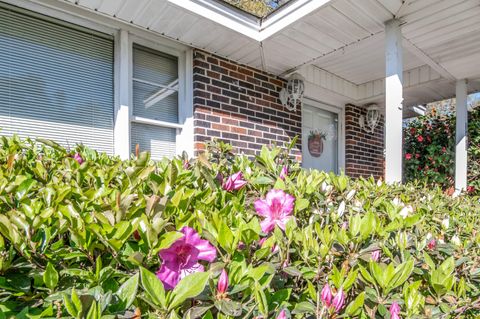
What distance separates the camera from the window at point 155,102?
3.67 metres

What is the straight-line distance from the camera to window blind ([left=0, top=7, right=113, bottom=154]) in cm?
293

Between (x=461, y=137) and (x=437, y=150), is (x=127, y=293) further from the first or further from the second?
(x=437, y=150)

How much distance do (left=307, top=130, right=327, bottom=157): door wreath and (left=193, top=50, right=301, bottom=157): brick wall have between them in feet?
2.94

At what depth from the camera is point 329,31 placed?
11.8ft

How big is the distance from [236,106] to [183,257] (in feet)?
12.1

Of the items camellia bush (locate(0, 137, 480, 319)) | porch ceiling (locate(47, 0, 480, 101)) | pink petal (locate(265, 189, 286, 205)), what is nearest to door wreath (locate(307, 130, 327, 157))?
porch ceiling (locate(47, 0, 480, 101))

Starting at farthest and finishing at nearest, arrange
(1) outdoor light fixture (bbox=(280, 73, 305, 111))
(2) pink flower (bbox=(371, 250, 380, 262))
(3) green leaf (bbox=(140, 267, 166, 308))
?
(1) outdoor light fixture (bbox=(280, 73, 305, 111)) < (2) pink flower (bbox=(371, 250, 380, 262)) < (3) green leaf (bbox=(140, 267, 166, 308))

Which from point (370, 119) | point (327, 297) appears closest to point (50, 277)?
point (327, 297)

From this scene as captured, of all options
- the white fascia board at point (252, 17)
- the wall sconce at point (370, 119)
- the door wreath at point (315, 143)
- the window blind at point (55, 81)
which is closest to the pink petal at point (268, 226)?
the white fascia board at point (252, 17)

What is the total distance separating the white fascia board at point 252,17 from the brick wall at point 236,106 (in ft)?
2.00

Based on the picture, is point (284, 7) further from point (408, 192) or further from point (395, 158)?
point (408, 192)

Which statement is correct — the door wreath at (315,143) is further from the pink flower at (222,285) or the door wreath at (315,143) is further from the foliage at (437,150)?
the pink flower at (222,285)

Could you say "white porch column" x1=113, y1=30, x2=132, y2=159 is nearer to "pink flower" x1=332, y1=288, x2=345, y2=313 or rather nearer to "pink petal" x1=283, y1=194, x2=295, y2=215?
"pink petal" x1=283, y1=194, x2=295, y2=215

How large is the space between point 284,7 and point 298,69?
3.96ft
